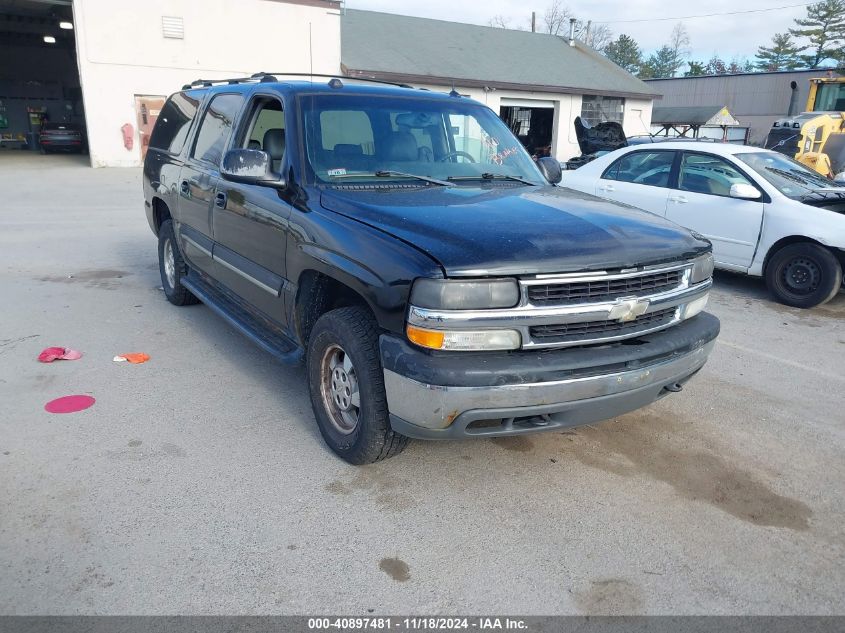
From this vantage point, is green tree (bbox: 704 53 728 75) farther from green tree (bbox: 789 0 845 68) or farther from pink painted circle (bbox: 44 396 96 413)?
pink painted circle (bbox: 44 396 96 413)

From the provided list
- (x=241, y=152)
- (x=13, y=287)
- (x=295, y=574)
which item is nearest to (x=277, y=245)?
(x=241, y=152)

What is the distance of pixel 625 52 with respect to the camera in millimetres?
82438

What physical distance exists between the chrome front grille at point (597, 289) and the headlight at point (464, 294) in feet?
0.37

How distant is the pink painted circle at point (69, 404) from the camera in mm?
4146

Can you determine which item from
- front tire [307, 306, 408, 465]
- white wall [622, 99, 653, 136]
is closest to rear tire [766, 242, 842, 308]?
front tire [307, 306, 408, 465]

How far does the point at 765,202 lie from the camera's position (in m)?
7.06

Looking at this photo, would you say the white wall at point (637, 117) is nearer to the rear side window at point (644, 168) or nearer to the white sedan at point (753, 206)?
the rear side window at point (644, 168)

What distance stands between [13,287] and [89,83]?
A: 17.3 m

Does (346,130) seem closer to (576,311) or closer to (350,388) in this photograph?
(350,388)

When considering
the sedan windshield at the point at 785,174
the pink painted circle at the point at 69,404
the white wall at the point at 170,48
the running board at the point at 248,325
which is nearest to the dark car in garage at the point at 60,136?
the white wall at the point at 170,48

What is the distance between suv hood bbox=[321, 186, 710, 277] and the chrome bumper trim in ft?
1.62

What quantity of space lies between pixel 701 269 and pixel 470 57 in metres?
26.6

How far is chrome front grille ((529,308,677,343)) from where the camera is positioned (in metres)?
2.95

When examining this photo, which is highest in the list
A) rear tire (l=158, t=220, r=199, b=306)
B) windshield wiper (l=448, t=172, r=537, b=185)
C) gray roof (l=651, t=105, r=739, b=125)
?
gray roof (l=651, t=105, r=739, b=125)
